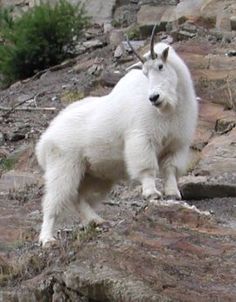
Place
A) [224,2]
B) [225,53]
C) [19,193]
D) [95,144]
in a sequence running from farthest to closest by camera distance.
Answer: [224,2]
[225,53]
[19,193]
[95,144]

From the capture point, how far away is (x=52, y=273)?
6449mm

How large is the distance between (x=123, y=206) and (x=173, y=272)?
12.3 ft

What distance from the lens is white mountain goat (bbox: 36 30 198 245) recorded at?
7.62m

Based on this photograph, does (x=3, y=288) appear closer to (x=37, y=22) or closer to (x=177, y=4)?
(x=37, y=22)

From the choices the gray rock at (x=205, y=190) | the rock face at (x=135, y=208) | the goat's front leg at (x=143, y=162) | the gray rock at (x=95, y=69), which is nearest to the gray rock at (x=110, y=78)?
the rock face at (x=135, y=208)

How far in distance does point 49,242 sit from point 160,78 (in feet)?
4.96

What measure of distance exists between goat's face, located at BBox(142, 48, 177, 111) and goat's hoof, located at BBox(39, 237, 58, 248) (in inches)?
50.6

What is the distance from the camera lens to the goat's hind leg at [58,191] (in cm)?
822

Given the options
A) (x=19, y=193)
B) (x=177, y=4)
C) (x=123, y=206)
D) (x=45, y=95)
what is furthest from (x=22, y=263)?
(x=177, y=4)

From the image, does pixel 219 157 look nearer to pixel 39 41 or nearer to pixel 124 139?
pixel 124 139

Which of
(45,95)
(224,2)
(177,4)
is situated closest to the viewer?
(45,95)

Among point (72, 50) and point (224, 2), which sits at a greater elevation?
point (224, 2)

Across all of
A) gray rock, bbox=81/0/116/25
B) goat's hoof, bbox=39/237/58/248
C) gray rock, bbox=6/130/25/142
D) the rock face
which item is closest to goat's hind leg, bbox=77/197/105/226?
the rock face

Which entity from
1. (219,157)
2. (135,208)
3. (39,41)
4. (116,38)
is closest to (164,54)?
(135,208)
